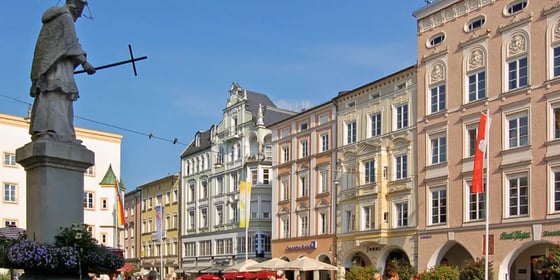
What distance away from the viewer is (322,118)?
53.3 meters

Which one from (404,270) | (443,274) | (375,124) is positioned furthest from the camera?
(375,124)

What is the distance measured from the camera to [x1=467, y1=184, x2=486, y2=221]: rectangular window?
126 ft

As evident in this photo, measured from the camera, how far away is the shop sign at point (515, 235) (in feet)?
117

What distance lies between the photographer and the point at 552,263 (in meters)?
30.6

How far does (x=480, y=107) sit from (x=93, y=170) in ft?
104

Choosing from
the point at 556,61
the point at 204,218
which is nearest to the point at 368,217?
the point at 556,61

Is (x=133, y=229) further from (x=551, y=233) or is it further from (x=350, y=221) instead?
(x=551, y=233)

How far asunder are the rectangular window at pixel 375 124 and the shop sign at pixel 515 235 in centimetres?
1229

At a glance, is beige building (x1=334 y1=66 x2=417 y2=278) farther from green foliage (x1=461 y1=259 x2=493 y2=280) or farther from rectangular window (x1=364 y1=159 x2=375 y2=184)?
green foliage (x1=461 y1=259 x2=493 y2=280)

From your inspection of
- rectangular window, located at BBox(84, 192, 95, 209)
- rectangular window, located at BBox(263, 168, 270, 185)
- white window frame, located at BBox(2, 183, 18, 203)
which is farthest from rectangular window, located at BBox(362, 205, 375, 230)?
white window frame, located at BBox(2, 183, 18, 203)

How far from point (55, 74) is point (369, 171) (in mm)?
37510

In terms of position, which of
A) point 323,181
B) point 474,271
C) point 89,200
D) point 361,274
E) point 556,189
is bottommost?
point 361,274

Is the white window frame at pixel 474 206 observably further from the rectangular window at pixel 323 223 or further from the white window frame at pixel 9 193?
the white window frame at pixel 9 193

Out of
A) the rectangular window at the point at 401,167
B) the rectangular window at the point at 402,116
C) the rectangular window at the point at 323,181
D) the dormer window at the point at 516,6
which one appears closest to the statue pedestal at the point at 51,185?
the dormer window at the point at 516,6
